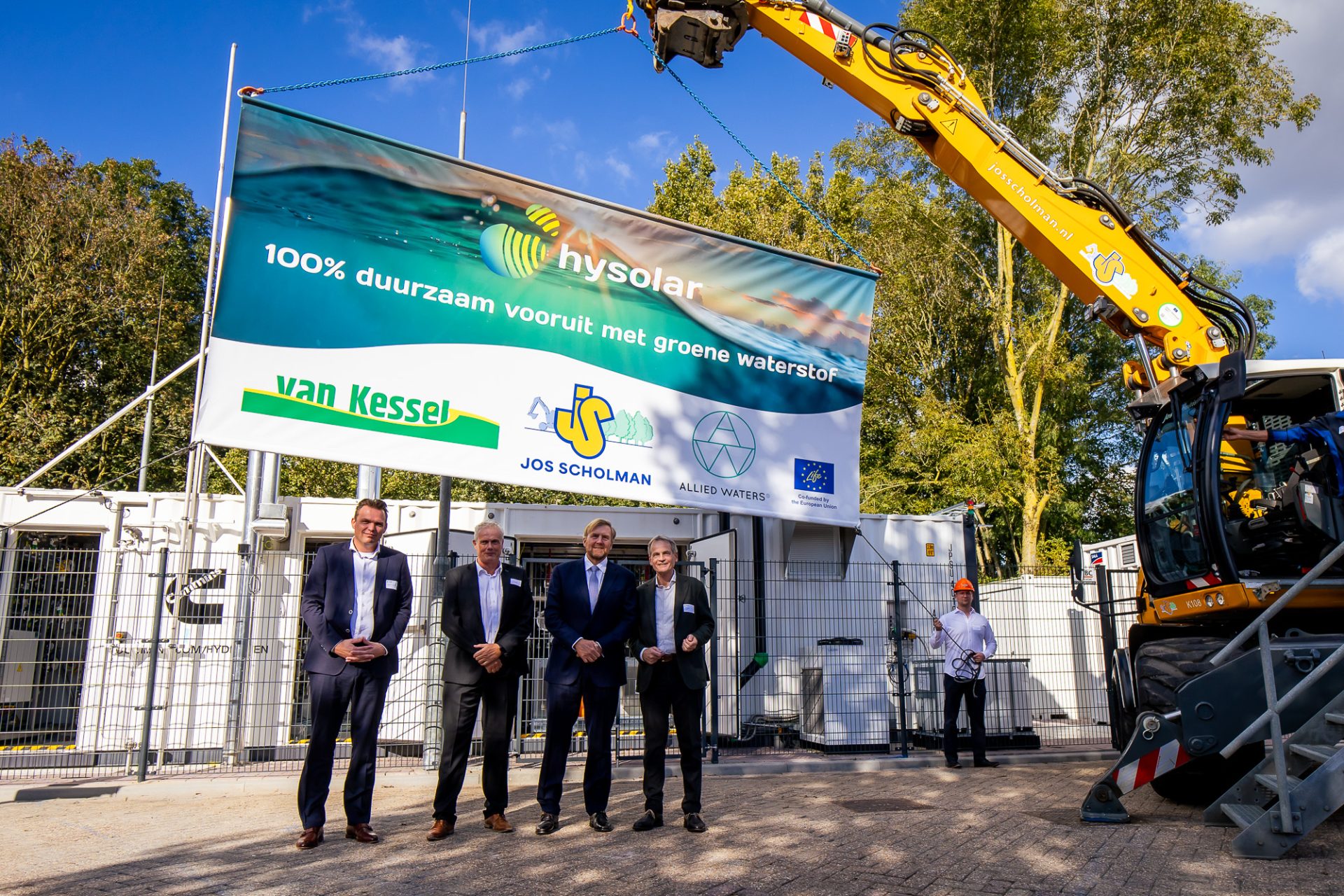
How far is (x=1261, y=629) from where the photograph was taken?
4.64m

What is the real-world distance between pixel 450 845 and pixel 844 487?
4890 millimetres

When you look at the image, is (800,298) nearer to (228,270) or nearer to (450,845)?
(228,270)

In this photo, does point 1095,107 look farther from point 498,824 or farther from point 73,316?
point 73,316

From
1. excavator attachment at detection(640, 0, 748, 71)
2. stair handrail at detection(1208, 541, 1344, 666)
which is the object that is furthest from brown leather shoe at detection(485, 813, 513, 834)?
excavator attachment at detection(640, 0, 748, 71)

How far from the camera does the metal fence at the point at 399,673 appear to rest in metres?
7.43

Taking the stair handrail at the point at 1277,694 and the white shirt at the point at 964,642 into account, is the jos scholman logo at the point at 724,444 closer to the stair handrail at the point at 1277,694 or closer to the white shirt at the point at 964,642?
the white shirt at the point at 964,642

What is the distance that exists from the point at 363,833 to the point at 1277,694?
4812 mm

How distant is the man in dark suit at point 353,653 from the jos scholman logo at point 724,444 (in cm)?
330

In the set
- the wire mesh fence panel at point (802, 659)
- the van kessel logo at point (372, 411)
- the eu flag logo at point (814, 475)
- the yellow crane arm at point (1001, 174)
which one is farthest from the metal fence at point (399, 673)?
the yellow crane arm at point (1001, 174)

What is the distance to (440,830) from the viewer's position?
185 inches

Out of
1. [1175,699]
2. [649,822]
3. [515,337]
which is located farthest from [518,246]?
[1175,699]

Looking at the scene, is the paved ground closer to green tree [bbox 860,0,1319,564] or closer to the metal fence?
the metal fence

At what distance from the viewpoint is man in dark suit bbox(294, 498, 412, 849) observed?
4.56 m

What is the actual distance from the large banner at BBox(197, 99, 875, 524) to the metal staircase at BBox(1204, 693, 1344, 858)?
3.90 meters
